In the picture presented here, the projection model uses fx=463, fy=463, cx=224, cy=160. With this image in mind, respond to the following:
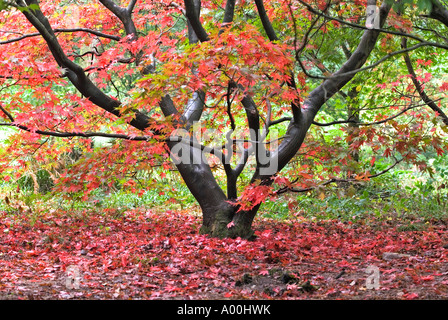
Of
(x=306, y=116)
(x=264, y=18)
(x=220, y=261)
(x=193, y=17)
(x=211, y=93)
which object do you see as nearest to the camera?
(x=220, y=261)

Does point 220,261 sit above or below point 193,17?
below

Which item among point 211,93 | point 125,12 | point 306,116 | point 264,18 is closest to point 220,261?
point 211,93

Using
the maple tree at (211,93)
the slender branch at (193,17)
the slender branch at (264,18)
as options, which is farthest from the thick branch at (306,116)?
the slender branch at (193,17)

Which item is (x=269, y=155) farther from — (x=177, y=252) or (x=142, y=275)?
(x=142, y=275)

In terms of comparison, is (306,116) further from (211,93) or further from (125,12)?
(125,12)

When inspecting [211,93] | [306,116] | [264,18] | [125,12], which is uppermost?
[125,12]

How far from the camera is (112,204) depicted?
8477 millimetres

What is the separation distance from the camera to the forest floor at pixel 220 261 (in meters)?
3.53

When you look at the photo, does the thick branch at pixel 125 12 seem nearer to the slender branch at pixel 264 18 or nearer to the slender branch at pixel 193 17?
the slender branch at pixel 193 17

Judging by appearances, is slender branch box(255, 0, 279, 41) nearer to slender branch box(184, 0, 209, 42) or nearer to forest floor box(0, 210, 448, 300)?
slender branch box(184, 0, 209, 42)

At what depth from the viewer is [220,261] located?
4.50 meters

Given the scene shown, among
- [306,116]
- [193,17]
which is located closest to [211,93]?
[193,17]

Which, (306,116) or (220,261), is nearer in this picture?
(220,261)

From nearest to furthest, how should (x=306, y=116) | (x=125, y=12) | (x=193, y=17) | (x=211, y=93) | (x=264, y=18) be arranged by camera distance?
(x=264, y=18)
(x=193, y=17)
(x=211, y=93)
(x=306, y=116)
(x=125, y=12)
